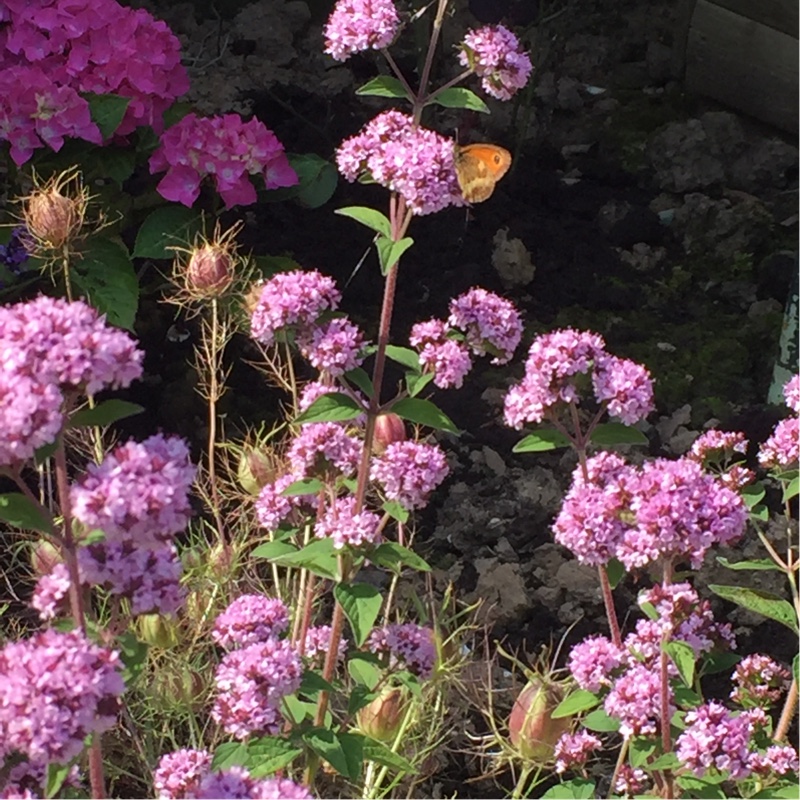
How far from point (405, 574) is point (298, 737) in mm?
942

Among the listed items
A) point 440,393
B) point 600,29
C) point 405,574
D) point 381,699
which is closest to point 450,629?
point 405,574

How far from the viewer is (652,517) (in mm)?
1284

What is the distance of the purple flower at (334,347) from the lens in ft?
4.83

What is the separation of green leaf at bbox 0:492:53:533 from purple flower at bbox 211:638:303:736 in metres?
0.36

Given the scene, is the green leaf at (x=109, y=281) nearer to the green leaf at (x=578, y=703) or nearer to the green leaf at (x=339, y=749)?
the green leaf at (x=339, y=749)

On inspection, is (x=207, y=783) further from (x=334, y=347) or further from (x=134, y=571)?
(x=334, y=347)

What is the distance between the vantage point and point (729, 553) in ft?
8.10

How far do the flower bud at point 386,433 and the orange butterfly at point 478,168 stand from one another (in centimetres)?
36

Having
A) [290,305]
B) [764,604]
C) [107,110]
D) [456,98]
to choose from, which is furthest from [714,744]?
[107,110]

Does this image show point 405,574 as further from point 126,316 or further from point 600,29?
point 600,29

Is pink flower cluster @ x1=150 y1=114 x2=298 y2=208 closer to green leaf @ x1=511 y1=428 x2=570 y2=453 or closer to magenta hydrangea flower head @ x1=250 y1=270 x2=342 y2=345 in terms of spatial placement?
magenta hydrangea flower head @ x1=250 y1=270 x2=342 y2=345

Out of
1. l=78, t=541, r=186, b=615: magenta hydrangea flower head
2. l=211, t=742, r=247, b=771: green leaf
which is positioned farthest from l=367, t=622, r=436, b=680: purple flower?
l=78, t=541, r=186, b=615: magenta hydrangea flower head

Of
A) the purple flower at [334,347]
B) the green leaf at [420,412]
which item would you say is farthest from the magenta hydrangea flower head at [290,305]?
the green leaf at [420,412]

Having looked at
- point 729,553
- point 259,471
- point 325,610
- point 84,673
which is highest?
point 84,673
